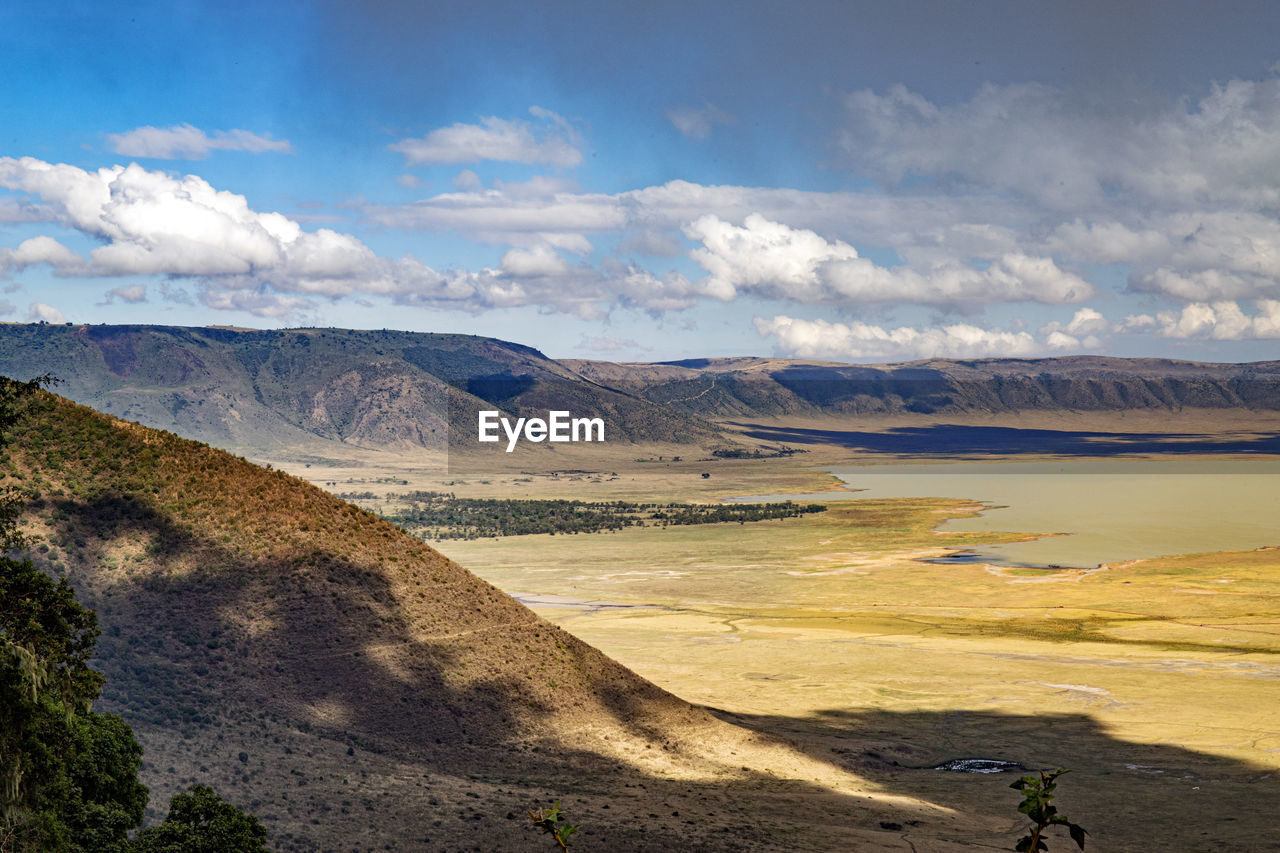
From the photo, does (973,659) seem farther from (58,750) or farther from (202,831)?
(58,750)

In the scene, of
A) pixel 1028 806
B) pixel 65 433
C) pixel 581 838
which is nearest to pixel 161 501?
pixel 65 433

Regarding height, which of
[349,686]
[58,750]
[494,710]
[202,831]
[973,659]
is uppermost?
[58,750]

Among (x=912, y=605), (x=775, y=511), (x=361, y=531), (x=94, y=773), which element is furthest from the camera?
(x=775, y=511)

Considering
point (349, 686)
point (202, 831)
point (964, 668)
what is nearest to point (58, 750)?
point (202, 831)

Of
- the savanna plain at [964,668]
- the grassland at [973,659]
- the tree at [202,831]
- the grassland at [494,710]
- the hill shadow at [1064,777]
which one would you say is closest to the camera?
the tree at [202,831]

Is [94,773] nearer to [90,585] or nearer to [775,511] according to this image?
[90,585]

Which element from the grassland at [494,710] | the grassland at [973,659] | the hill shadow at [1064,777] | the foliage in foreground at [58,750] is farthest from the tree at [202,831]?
the grassland at [973,659]

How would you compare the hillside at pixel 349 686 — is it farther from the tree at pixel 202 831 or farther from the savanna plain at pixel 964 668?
the tree at pixel 202 831

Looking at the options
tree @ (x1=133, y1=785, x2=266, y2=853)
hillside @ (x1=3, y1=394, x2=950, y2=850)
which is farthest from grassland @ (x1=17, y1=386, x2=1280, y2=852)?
tree @ (x1=133, y1=785, x2=266, y2=853)
